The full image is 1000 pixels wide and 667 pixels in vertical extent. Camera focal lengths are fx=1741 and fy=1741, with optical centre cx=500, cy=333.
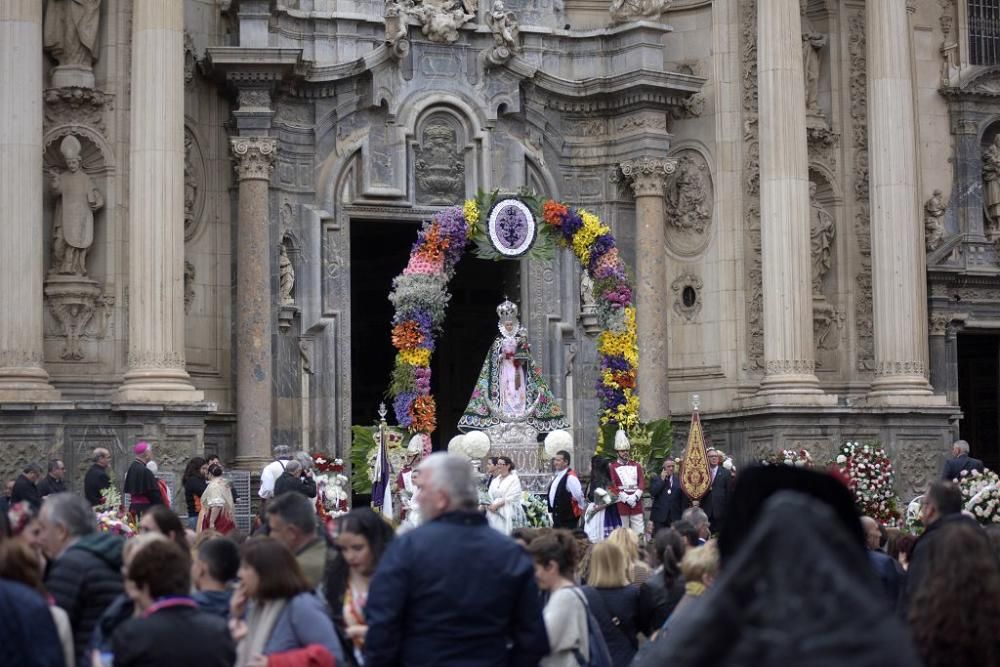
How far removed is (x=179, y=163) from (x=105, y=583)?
15937 mm

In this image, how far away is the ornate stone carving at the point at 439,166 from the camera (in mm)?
26781

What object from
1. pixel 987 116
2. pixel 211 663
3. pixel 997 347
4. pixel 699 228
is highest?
pixel 987 116

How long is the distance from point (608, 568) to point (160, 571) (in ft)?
12.4

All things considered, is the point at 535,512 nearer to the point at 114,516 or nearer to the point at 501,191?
the point at 114,516

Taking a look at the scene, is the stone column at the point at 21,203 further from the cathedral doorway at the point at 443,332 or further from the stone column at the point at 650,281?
the stone column at the point at 650,281

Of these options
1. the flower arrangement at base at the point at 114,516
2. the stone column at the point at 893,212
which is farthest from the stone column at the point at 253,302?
the stone column at the point at 893,212

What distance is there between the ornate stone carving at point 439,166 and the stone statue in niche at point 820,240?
5.79m

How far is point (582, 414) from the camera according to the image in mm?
27547

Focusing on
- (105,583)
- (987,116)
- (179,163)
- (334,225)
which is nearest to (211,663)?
(105,583)

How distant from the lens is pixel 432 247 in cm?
2492

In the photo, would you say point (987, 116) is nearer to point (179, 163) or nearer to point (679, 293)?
point (679, 293)

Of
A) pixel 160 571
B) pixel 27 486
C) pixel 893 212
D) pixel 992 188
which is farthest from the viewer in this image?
pixel 992 188

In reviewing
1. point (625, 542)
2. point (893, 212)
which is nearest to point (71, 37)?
point (893, 212)

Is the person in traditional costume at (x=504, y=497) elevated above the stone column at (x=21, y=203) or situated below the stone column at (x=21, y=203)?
below
